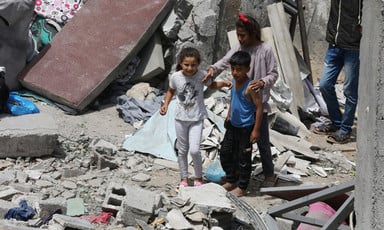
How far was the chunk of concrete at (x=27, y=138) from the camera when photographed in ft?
21.6

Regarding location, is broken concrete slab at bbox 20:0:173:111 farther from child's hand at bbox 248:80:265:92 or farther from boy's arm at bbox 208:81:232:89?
child's hand at bbox 248:80:265:92

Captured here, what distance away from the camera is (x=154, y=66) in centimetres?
834

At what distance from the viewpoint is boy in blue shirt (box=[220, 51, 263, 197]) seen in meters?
5.82

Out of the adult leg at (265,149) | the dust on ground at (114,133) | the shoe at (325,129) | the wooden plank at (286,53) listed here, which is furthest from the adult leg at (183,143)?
the wooden plank at (286,53)

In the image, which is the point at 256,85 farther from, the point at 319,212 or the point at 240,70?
the point at 319,212

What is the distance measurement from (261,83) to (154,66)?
2.71 m

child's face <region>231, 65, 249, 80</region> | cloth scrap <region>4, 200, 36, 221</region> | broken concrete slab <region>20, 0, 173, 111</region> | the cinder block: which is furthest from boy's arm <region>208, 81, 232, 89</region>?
broken concrete slab <region>20, 0, 173, 111</region>

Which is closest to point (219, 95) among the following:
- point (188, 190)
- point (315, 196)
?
point (188, 190)

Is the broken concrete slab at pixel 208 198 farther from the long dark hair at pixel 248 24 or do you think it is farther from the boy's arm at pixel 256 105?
the long dark hair at pixel 248 24

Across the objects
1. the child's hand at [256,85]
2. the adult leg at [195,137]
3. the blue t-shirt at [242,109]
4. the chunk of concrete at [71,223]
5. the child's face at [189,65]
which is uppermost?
the child's face at [189,65]

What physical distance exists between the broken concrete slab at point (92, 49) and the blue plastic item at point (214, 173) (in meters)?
1.98

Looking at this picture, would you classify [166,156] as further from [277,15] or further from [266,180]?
[277,15]

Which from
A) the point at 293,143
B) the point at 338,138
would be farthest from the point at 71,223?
the point at 338,138

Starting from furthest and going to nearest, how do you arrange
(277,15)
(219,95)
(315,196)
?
1. (277,15)
2. (219,95)
3. (315,196)
